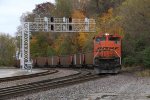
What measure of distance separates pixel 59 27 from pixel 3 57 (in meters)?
73.1

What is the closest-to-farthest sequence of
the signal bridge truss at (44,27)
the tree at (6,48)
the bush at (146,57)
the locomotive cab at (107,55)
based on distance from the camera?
the locomotive cab at (107,55), the bush at (146,57), the signal bridge truss at (44,27), the tree at (6,48)

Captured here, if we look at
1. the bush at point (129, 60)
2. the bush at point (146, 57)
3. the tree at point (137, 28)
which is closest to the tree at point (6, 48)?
the bush at point (129, 60)

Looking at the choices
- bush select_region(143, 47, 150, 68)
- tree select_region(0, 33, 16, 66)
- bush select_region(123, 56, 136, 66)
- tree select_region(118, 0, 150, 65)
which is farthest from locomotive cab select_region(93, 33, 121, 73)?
tree select_region(0, 33, 16, 66)

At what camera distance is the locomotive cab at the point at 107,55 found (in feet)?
102

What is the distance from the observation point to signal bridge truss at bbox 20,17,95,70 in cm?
4688

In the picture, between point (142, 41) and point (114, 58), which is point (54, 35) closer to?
point (142, 41)

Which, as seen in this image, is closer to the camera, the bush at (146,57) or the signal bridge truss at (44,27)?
the bush at (146,57)

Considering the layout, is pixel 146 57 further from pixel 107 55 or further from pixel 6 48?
pixel 6 48

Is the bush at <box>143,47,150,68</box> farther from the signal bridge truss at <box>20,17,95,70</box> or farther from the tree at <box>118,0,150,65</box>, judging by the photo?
the signal bridge truss at <box>20,17,95,70</box>

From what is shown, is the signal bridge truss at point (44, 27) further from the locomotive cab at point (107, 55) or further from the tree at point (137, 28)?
the locomotive cab at point (107, 55)

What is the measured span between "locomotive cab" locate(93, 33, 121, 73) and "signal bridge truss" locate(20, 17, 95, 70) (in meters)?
14.3

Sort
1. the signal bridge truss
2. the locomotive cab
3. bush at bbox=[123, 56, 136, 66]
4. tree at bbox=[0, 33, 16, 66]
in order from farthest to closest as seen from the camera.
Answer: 1. tree at bbox=[0, 33, 16, 66]
2. the signal bridge truss
3. bush at bbox=[123, 56, 136, 66]
4. the locomotive cab

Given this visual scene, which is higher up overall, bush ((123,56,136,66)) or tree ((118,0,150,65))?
tree ((118,0,150,65))

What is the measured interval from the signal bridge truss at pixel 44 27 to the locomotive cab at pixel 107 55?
14265mm
